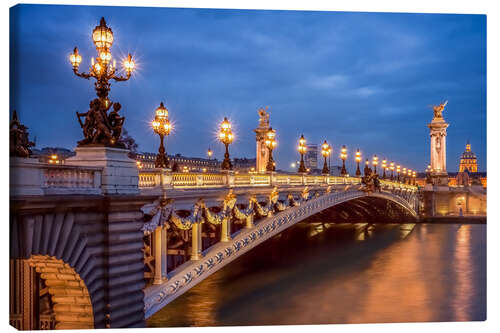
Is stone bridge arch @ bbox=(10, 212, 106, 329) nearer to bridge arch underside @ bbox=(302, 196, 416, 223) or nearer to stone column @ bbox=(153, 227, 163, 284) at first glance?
stone column @ bbox=(153, 227, 163, 284)

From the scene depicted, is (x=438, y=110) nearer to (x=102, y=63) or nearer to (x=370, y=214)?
(x=370, y=214)

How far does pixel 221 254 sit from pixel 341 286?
715cm

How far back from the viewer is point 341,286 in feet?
67.9

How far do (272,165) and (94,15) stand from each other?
30.4 feet

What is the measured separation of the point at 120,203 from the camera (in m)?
8.98

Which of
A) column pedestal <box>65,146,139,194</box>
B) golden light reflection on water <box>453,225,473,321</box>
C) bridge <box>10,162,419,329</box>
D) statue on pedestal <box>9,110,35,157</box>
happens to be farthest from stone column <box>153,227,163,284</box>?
golden light reflection on water <box>453,225,473,321</box>

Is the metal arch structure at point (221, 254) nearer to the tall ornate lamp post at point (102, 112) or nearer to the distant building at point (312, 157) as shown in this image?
the tall ornate lamp post at point (102, 112)

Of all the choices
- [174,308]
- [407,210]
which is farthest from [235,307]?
[407,210]

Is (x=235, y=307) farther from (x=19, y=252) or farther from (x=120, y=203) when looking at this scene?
(x=19, y=252)

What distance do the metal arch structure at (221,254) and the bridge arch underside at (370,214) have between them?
720 inches

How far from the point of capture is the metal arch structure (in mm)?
11938

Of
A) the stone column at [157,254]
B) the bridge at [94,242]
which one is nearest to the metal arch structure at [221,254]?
the bridge at [94,242]

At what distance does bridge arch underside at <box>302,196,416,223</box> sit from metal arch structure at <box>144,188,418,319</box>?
720 inches
